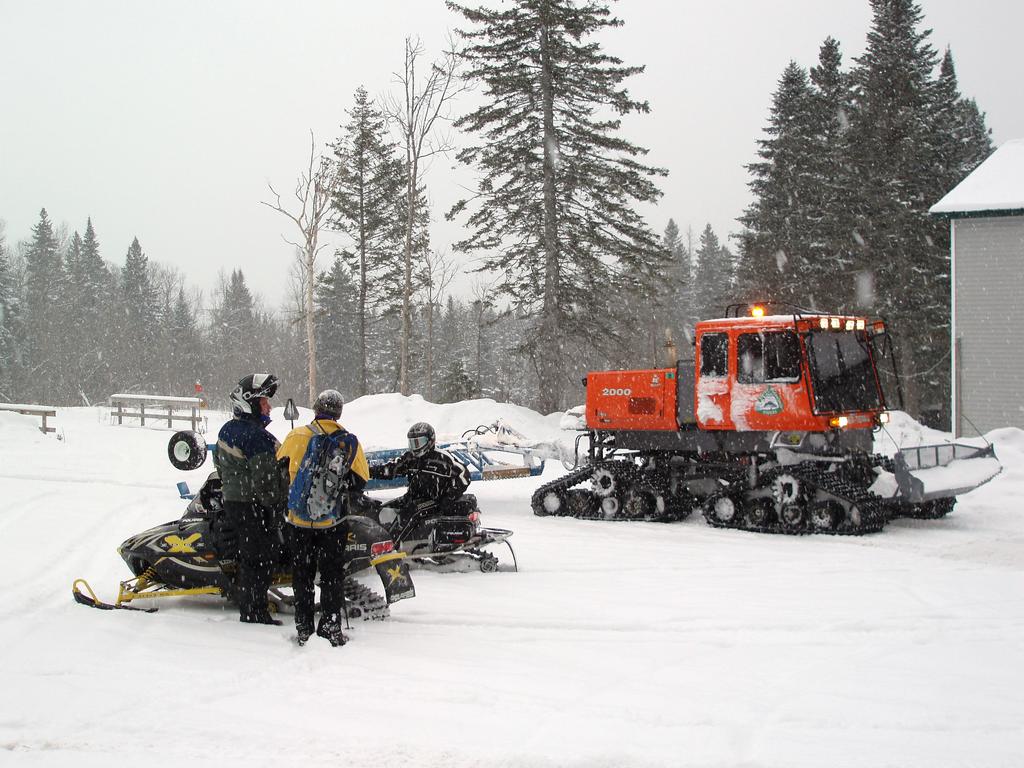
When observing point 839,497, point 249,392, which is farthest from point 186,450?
point 839,497

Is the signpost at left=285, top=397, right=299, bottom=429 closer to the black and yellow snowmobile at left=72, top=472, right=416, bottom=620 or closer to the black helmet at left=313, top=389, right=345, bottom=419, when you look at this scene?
the black and yellow snowmobile at left=72, top=472, right=416, bottom=620

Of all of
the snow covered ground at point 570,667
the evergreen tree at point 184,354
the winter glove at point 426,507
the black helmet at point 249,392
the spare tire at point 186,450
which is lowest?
the snow covered ground at point 570,667

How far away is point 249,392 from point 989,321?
2085 centimetres

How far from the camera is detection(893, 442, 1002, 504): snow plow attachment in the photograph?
10539 millimetres

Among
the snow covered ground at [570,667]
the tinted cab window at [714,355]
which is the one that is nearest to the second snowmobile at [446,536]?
the snow covered ground at [570,667]

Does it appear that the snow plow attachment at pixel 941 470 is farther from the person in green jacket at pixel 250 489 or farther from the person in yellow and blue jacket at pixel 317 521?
the person in green jacket at pixel 250 489

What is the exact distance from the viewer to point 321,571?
6168 mm

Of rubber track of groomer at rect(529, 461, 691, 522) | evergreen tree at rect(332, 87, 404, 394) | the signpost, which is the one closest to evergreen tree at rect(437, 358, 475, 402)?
evergreen tree at rect(332, 87, 404, 394)

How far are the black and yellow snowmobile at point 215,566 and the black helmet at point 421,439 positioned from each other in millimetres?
1744

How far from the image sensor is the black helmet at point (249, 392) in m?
6.65

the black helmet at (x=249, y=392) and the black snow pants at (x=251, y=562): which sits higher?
the black helmet at (x=249, y=392)

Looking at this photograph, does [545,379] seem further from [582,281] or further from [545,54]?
[545,54]

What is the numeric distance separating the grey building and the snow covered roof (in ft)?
0.08

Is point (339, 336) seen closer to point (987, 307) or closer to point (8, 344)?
point (8, 344)
